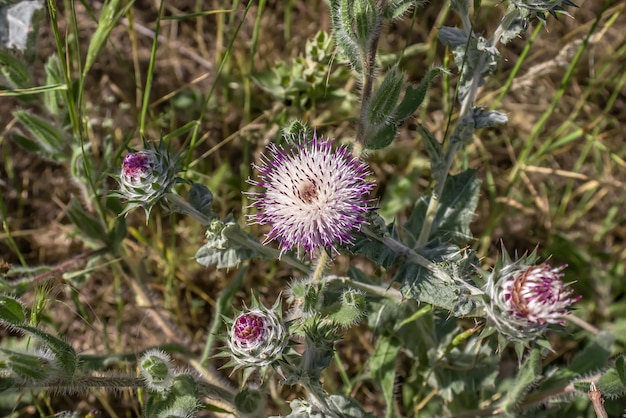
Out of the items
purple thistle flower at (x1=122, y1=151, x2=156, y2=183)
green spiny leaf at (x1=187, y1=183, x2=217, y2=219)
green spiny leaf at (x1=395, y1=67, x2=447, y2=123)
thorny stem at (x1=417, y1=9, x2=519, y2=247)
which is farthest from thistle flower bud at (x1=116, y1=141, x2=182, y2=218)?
thorny stem at (x1=417, y1=9, x2=519, y2=247)

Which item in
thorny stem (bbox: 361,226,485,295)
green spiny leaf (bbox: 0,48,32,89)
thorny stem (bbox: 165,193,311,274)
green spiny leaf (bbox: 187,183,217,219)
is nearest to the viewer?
thorny stem (bbox: 361,226,485,295)

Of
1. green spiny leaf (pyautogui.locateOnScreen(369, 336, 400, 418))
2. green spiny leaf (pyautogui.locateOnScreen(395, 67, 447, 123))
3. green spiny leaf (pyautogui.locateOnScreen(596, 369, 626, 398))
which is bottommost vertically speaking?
green spiny leaf (pyautogui.locateOnScreen(369, 336, 400, 418))

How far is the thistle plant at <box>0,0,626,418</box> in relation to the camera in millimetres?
3059

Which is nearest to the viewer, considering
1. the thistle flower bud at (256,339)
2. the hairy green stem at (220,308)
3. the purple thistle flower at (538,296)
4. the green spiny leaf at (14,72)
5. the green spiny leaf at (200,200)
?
the purple thistle flower at (538,296)

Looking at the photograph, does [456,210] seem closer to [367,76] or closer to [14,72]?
[367,76]

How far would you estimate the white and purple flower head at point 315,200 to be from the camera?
3.05 meters

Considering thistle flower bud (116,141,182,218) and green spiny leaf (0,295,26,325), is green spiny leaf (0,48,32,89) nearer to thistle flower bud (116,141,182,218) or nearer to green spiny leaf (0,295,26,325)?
thistle flower bud (116,141,182,218)

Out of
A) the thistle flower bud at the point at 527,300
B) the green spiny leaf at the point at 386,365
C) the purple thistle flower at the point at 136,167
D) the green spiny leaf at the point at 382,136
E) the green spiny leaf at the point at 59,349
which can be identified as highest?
the purple thistle flower at the point at 136,167

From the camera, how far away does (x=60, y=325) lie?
4.85 meters

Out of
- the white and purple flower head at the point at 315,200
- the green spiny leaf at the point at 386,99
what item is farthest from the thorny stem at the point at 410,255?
the green spiny leaf at the point at 386,99

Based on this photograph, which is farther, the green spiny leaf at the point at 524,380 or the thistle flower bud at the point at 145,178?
the green spiny leaf at the point at 524,380

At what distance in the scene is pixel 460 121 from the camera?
349 centimetres

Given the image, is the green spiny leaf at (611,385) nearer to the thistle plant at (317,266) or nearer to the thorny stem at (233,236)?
the thistle plant at (317,266)

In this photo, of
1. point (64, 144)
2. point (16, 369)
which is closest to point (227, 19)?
point (64, 144)
